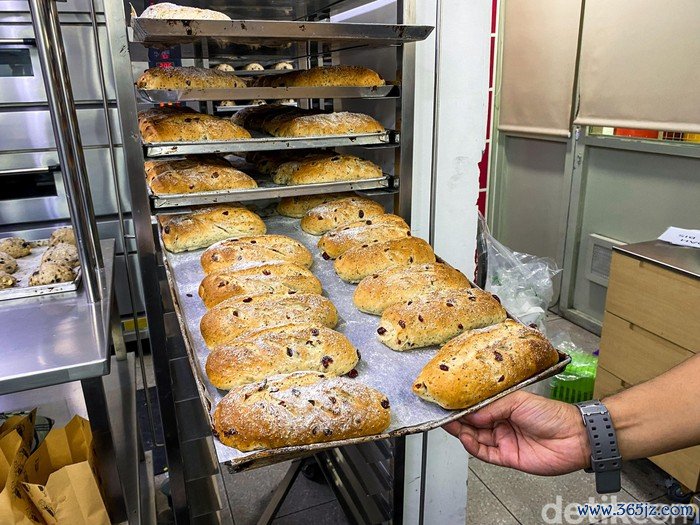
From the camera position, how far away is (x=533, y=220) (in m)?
4.23

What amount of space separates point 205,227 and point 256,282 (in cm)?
35

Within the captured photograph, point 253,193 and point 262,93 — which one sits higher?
point 262,93

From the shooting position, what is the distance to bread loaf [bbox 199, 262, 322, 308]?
1187 mm

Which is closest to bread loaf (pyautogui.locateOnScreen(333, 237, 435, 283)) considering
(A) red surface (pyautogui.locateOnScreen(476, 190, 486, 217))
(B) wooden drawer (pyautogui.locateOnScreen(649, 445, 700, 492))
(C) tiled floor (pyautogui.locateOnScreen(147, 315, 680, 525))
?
(C) tiled floor (pyautogui.locateOnScreen(147, 315, 680, 525))

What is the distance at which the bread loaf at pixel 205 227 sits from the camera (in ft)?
4.76

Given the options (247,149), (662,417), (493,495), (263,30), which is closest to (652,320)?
(493,495)

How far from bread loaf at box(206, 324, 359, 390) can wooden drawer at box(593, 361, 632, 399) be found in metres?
2.00

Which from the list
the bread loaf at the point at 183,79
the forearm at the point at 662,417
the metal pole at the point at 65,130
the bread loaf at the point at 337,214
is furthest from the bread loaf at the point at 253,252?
the forearm at the point at 662,417

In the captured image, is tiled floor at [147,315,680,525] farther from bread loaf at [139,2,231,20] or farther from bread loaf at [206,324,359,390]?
bread loaf at [139,2,231,20]

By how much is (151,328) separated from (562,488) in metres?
1.94

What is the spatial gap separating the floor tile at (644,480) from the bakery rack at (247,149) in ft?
3.93

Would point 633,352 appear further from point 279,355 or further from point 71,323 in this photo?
point 71,323

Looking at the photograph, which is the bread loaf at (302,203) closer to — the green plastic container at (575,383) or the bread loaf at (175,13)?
the bread loaf at (175,13)

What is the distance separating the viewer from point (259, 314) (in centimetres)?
109
